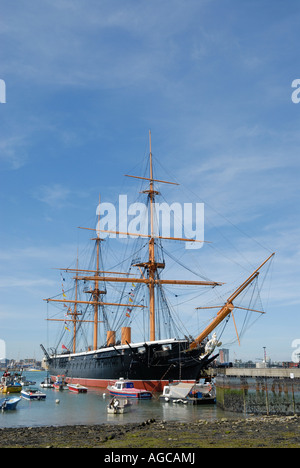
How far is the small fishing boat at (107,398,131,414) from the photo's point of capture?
35.5 metres

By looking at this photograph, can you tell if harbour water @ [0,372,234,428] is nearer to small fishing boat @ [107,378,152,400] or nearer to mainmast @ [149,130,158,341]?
small fishing boat @ [107,378,152,400]

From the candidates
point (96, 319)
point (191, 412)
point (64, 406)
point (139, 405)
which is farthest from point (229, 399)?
point (96, 319)

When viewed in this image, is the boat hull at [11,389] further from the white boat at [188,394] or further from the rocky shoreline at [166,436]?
the rocky shoreline at [166,436]

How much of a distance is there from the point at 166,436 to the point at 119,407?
14639 millimetres

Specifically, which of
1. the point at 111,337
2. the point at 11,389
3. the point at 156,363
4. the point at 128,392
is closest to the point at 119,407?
the point at 128,392

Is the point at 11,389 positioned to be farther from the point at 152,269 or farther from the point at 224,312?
the point at 224,312

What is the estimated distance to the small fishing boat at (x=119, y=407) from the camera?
1399 inches

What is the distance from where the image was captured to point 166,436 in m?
22.1

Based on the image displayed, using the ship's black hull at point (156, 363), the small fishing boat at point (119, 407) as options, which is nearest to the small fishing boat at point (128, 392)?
the ship's black hull at point (156, 363)

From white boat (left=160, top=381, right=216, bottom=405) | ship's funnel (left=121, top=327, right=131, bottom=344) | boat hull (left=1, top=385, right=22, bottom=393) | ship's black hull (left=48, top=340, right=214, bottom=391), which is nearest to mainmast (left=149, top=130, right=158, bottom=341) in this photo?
ship's black hull (left=48, top=340, right=214, bottom=391)

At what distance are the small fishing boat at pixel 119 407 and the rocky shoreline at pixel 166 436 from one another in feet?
27.8
